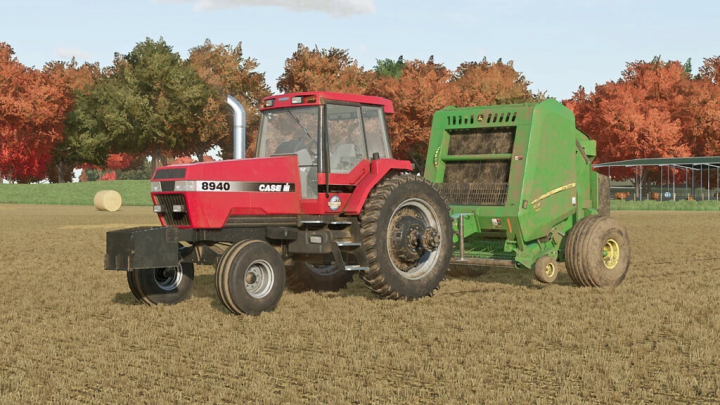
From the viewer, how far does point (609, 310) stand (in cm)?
853

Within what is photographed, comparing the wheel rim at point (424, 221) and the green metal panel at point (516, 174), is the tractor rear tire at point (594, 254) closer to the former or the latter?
the green metal panel at point (516, 174)

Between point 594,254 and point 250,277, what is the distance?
4658 millimetres

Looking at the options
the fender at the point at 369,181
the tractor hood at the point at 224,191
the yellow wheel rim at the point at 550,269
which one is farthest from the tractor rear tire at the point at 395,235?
the yellow wheel rim at the point at 550,269

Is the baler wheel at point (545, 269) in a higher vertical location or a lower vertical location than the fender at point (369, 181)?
lower

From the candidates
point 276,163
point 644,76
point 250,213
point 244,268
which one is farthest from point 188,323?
point 644,76

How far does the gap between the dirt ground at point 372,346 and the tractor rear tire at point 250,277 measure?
0.19m

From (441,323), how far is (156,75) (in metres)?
51.7

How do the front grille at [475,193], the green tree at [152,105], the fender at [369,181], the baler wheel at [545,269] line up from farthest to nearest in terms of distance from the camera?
1. the green tree at [152,105]
2. the front grille at [475,193]
3. the baler wheel at [545,269]
4. the fender at [369,181]

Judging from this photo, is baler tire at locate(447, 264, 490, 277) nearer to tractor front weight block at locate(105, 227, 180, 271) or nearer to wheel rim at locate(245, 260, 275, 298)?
wheel rim at locate(245, 260, 275, 298)

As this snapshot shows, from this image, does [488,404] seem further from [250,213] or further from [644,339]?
[250,213]

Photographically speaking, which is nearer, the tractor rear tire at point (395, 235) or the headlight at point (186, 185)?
the headlight at point (186, 185)

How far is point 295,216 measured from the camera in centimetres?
878

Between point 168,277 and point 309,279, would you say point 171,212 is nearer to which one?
point 168,277

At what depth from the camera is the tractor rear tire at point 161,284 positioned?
28.8 feet
